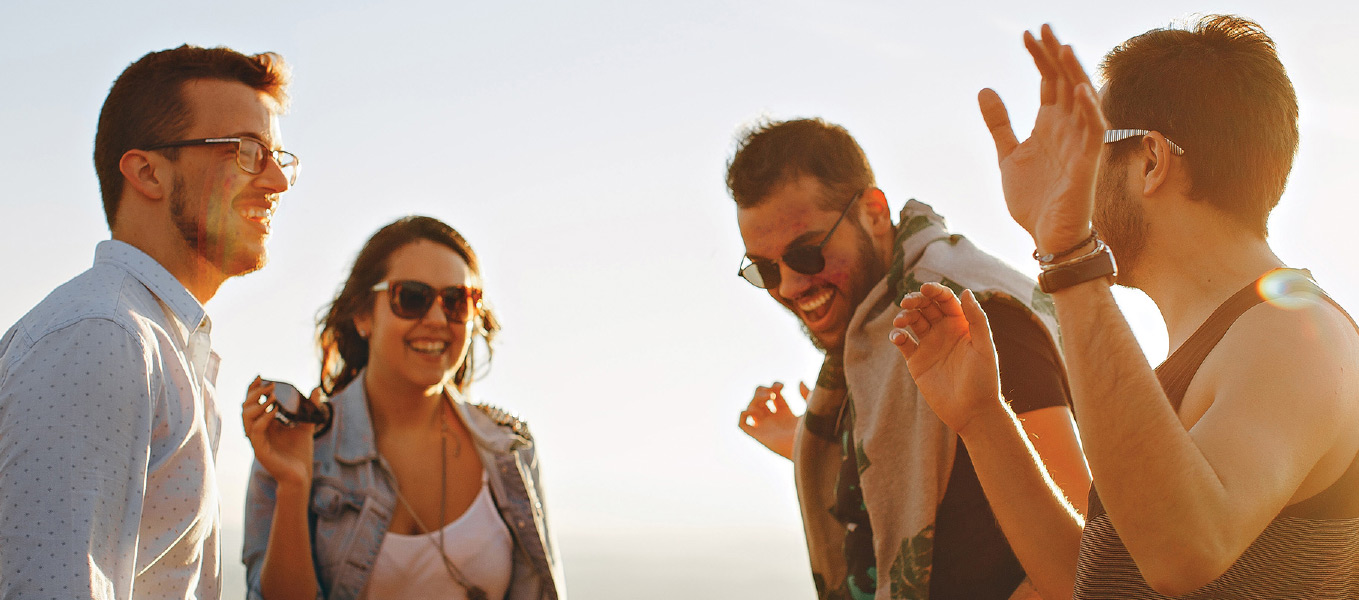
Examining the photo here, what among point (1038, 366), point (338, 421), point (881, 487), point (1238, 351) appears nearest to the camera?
point (1238, 351)

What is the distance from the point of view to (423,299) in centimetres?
439

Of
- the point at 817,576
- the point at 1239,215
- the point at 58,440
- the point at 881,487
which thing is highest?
the point at 58,440

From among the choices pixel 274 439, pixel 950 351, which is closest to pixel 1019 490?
pixel 950 351

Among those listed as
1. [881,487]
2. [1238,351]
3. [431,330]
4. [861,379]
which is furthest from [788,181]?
[1238,351]

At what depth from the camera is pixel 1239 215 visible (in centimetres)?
201

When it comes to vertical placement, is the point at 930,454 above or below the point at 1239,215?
below

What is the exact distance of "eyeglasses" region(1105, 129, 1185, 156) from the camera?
2037 millimetres

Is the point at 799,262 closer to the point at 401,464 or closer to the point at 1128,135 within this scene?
the point at 1128,135

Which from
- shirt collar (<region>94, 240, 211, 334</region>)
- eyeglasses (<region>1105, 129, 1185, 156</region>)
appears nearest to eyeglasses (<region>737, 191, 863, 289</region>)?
eyeglasses (<region>1105, 129, 1185, 156</region>)

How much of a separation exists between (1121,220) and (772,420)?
237cm

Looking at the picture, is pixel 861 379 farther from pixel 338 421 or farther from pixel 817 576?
pixel 338 421

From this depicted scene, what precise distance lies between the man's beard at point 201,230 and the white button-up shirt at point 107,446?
16cm

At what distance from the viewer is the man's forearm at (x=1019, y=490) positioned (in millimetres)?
2359

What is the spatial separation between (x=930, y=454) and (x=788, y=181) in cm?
122
